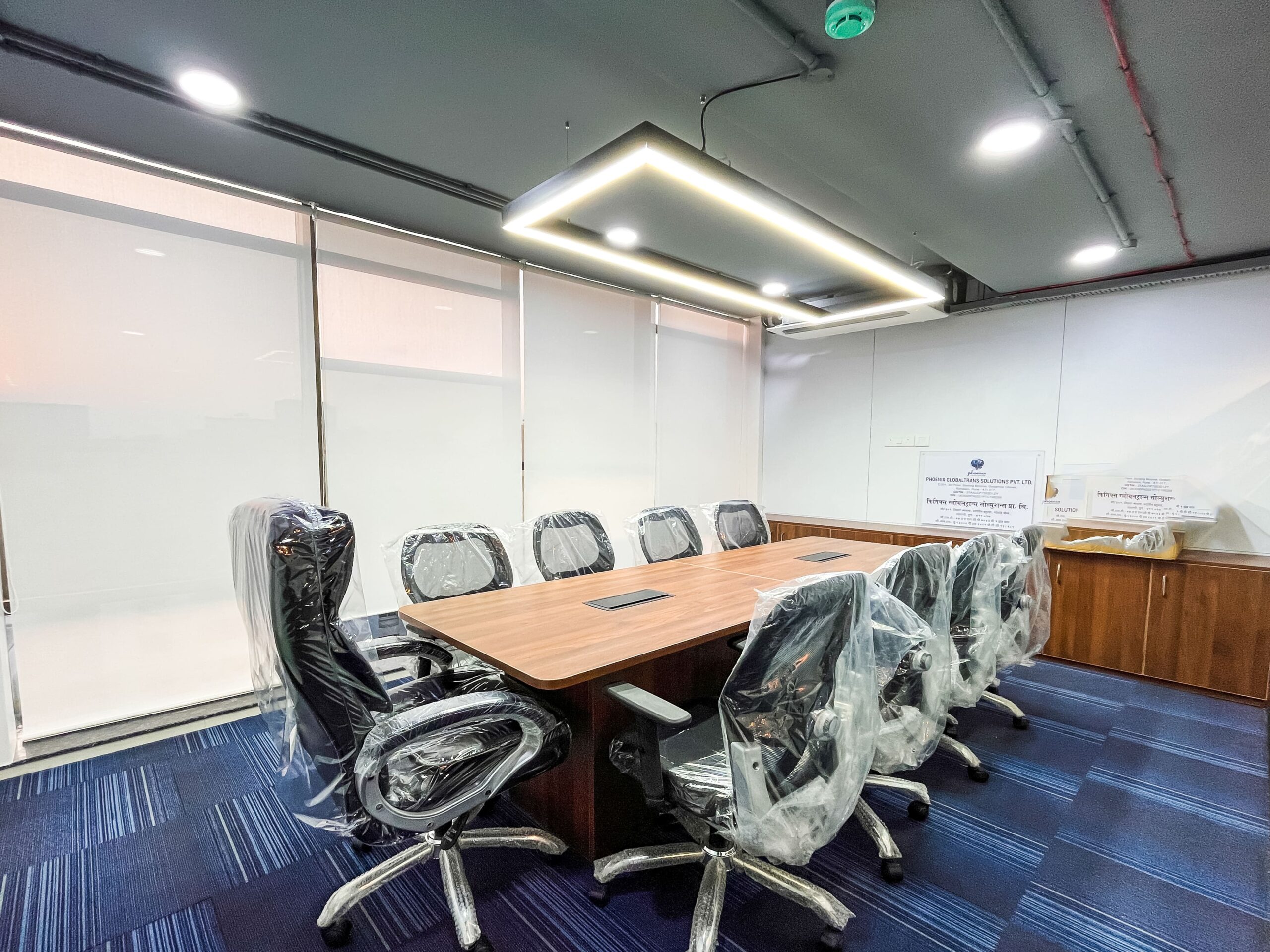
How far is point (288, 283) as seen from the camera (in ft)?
10.1

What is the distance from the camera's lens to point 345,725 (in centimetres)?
127

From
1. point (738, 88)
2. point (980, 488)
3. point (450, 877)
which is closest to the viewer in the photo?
point (450, 877)

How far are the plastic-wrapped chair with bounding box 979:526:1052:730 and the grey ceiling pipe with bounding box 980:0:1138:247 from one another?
1.63m

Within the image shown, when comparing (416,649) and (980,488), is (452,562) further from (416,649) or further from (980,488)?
(980,488)

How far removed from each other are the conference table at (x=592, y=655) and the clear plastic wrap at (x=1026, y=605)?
107cm

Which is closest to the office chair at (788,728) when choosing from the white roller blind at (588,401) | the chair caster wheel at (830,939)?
the chair caster wheel at (830,939)

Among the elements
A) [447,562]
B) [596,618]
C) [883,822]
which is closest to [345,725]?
[596,618]

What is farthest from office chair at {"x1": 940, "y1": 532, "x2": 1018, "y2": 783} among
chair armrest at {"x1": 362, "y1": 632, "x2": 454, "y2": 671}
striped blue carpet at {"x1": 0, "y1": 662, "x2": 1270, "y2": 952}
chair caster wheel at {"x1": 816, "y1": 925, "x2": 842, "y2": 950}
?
chair armrest at {"x1": 362, "y1": 632, "x2": 454, "y2": 671}

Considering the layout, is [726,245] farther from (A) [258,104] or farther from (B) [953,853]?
(B) [953,853]

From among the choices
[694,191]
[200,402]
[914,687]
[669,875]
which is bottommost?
[669,875]

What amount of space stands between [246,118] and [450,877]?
2.98 meters

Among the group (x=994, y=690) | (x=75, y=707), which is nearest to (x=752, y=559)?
(x=994, y=690)

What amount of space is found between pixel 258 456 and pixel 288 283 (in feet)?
3.31

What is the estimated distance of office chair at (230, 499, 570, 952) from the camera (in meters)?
1.20
